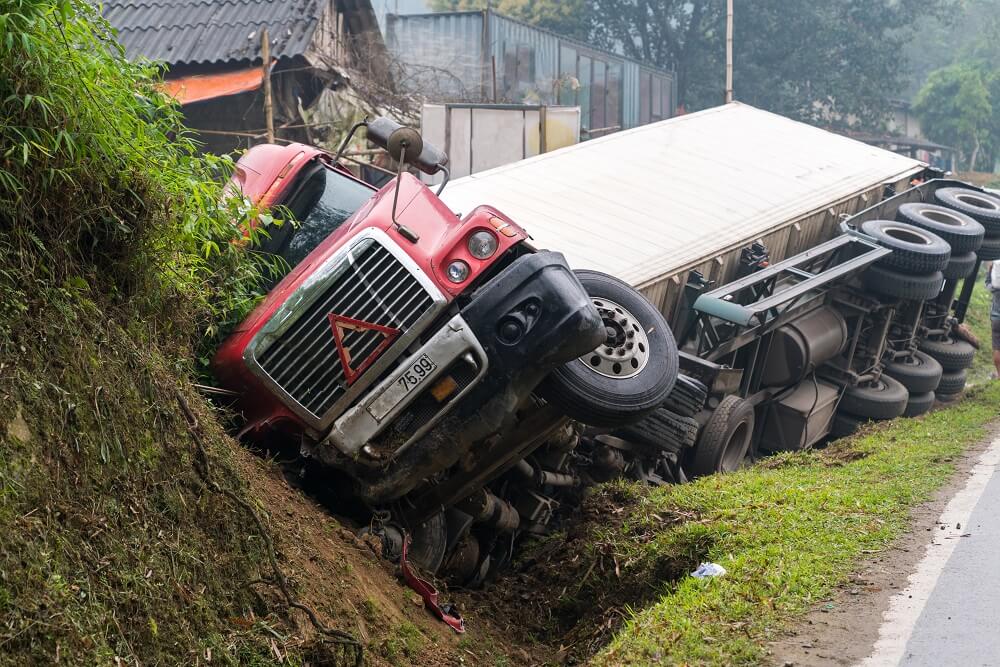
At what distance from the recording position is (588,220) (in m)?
10.5

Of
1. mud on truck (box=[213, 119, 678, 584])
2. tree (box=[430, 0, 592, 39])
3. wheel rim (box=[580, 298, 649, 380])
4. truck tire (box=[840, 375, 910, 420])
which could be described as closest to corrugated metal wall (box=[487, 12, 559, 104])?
tree (box=[430, 0, 592, 39])

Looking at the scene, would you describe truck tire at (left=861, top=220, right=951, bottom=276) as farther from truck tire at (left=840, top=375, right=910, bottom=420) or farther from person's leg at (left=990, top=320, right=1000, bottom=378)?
person's leg at (left=990, top=320, right=1000, bottom=378)

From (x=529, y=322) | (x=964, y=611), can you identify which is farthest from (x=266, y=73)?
(x=964, y=611)

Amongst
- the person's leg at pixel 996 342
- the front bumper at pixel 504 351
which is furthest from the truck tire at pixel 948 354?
the front bumper at pixel 504 351

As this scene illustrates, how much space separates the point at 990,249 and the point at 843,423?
3.56 metres

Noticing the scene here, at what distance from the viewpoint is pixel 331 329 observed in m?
5.62

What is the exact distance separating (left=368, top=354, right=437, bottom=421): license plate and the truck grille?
0.77 feet

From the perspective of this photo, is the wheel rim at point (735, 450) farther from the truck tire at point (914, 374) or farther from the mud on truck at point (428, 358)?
the truck tire at point (914, 374)

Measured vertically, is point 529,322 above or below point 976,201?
above

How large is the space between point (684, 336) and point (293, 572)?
5.83 m

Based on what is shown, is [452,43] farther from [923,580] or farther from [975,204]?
[923,580]

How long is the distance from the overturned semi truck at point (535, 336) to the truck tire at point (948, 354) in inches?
37.0

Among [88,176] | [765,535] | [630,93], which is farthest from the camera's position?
[630,93]

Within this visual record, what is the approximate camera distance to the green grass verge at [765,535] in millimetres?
4668
